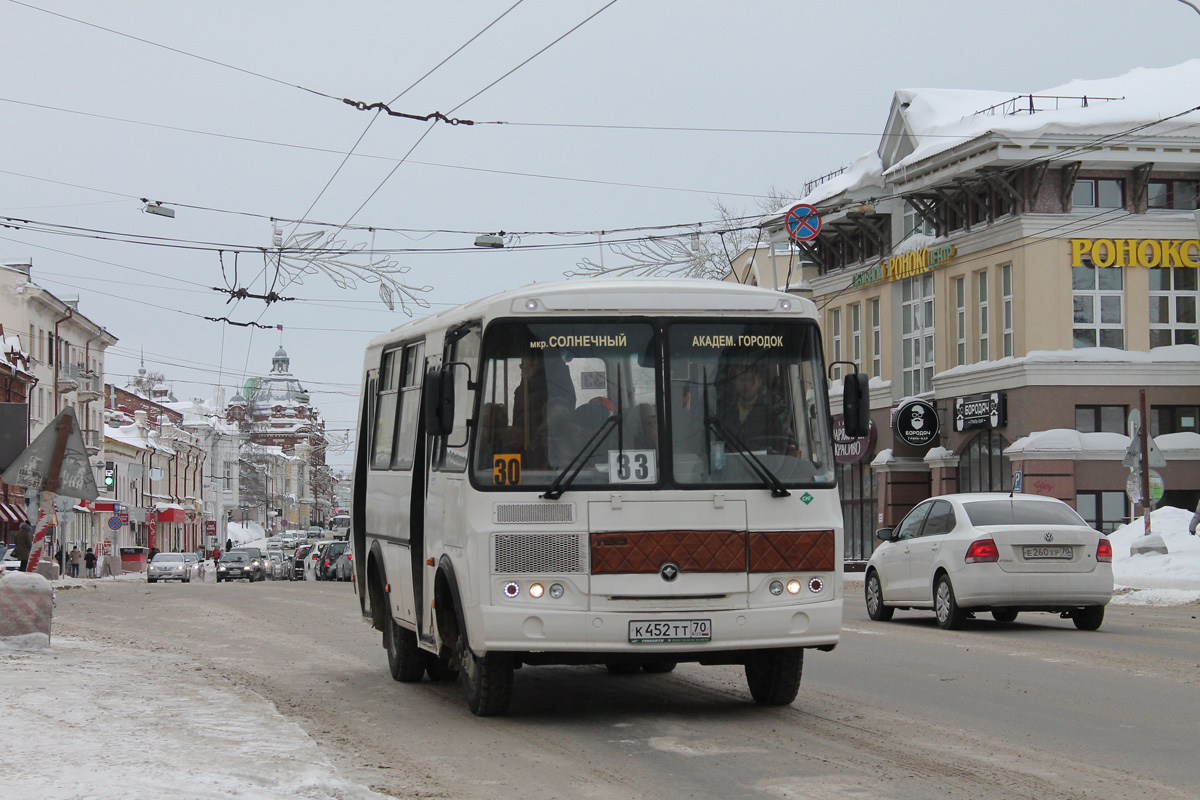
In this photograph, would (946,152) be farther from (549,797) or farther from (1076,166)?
(549,797)

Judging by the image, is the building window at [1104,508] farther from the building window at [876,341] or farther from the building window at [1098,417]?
the building window at [876,341]

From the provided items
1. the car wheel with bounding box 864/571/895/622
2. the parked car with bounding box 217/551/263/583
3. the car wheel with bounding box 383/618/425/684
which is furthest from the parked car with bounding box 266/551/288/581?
the car wheel with bounding box 383/618/425/684

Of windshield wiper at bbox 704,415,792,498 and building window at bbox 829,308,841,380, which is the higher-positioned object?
building window at bbox 829,308,841,380

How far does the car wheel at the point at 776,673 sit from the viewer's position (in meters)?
10.9

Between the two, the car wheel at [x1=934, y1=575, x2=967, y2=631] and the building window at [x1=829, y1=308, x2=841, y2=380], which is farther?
the building window at [x1=829, y1=308, x2=841, y2=380]

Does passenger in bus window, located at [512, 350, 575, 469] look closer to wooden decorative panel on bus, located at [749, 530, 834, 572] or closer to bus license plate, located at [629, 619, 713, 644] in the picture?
bus license plate, located at [629, 619, 713, 644]

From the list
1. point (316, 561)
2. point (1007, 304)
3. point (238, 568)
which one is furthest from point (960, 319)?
point (238, 568)

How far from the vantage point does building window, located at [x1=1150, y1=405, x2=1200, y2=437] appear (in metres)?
41.9

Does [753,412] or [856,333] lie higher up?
[856,333]

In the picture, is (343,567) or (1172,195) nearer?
(1172,195)

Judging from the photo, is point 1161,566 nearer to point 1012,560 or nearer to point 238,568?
point 1012,560

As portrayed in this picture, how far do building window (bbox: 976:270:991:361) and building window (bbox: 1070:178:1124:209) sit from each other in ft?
10.7

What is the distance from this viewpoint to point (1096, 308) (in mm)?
41844

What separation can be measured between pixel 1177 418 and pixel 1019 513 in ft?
83.6
